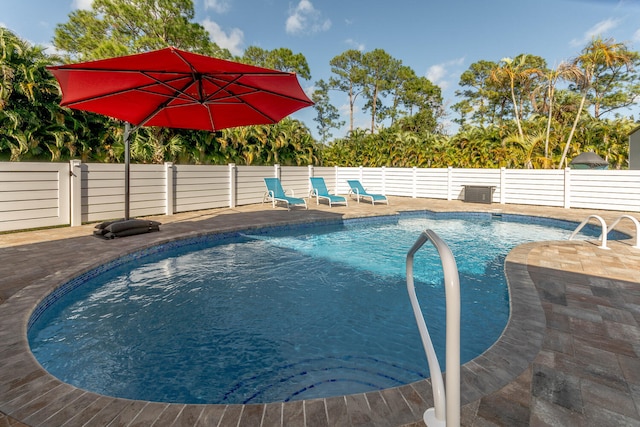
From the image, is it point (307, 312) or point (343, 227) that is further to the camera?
point (343, 227)

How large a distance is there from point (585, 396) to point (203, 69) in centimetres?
488

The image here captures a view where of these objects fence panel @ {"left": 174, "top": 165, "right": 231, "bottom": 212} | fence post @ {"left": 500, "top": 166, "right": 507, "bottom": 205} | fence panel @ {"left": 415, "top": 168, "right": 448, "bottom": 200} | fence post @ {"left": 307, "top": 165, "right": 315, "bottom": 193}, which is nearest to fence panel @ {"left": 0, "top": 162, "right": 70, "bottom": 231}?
fence panel @ {"left": 174, "top": 165, "right": 231, "bottom": 212}

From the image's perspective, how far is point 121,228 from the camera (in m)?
6.88

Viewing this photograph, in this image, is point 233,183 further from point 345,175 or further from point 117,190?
point 345,175

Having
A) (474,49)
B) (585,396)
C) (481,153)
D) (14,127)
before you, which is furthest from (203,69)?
(474,49)

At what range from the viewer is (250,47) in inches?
1391

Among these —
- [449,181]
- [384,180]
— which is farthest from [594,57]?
[384,180]

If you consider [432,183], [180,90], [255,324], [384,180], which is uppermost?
[180,90]

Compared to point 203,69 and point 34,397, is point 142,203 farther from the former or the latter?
point 34,397

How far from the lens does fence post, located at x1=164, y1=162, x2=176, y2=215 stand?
32.4 feet

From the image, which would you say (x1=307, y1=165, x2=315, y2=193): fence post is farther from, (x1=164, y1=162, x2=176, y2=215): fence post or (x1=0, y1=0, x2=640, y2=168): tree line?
(x1=164, y1=162, x2=176, y2=215): fence post

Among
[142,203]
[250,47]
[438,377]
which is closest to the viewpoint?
[438,377]

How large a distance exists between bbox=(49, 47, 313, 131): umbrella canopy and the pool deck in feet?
8.87

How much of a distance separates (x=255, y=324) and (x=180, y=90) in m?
4.06
